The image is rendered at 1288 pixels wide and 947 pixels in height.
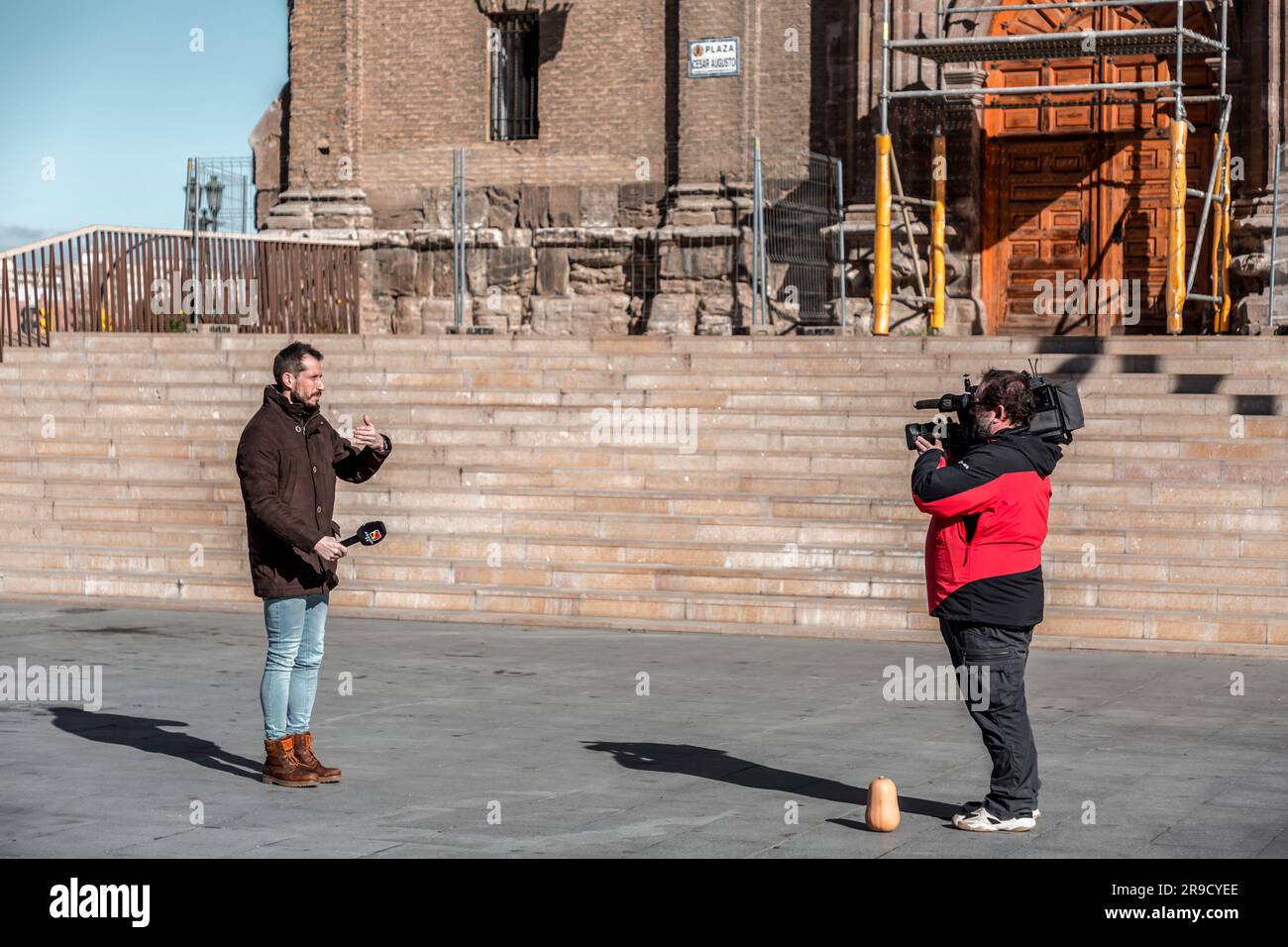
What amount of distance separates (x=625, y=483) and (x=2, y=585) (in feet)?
17.0

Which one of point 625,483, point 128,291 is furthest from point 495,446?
point 128,291

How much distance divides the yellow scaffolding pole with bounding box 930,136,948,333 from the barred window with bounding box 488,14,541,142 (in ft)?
22.3

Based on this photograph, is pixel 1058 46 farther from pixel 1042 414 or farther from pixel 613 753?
pixel 1042 414

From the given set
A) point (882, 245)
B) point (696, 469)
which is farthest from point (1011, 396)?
point (882, 245)

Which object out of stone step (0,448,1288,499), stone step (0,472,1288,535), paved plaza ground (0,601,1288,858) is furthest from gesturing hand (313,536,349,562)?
stone step (0,448,1288,499)

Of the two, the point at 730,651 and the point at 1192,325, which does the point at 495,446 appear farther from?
the point at 1192,325

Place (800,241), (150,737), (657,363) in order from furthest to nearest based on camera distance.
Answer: (800,241) → (657,363) → (150,737)

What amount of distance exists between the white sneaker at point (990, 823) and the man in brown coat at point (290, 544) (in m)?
2.72

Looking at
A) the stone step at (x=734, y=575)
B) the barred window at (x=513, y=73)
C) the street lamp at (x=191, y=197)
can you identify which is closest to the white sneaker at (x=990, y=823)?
the stone step at (x=734, y=575)

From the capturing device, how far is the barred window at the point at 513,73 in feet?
86.3

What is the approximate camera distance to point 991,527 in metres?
6.91

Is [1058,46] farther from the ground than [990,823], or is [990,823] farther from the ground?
[1058,46]

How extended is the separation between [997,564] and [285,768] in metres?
3.13

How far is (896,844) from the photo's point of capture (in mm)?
6656
